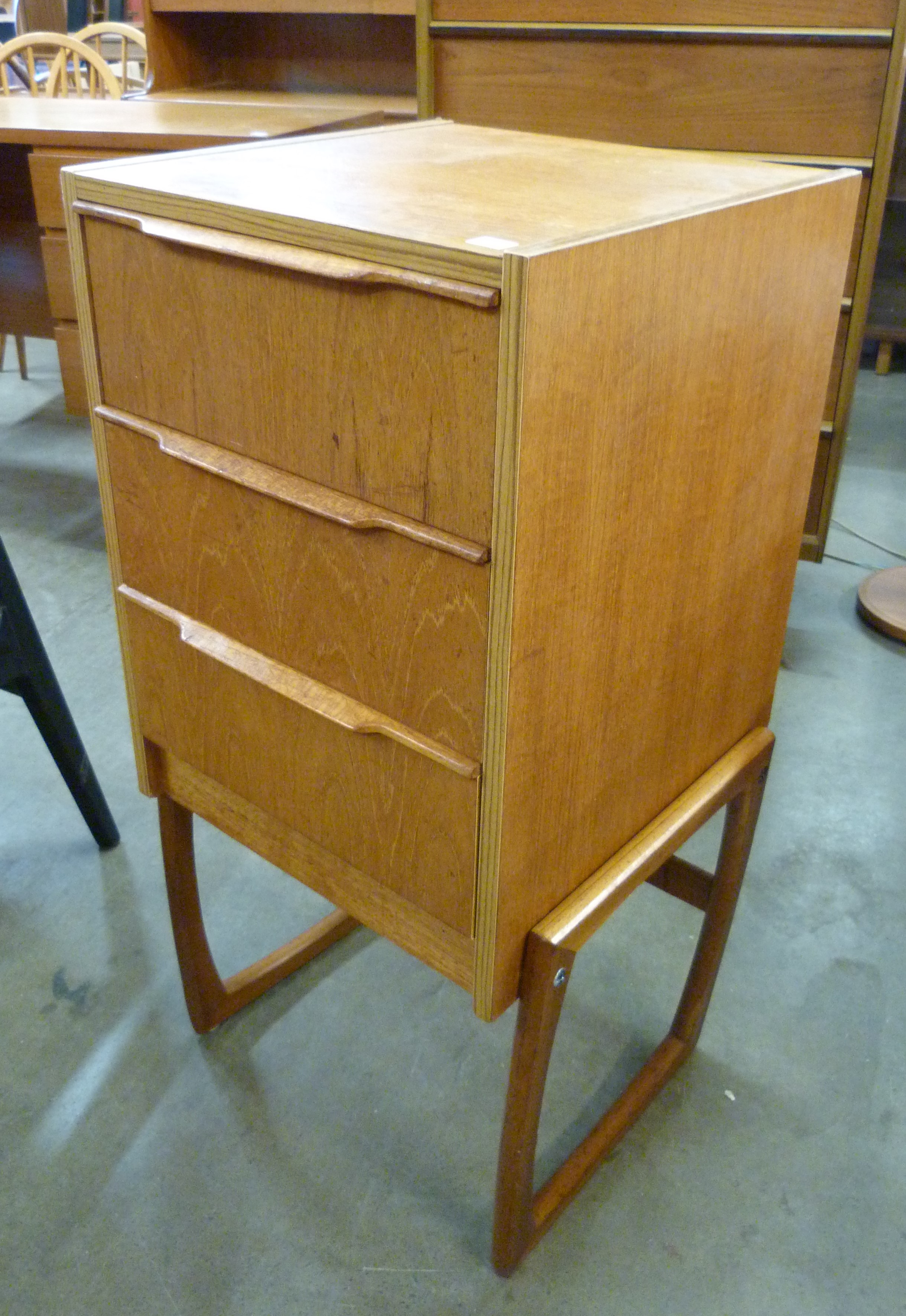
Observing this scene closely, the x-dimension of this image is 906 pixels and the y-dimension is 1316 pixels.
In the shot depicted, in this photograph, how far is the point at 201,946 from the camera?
1.26m

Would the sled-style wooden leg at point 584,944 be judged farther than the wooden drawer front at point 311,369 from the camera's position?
Yes

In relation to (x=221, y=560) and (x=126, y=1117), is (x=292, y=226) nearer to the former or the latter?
(x=221, y=560)

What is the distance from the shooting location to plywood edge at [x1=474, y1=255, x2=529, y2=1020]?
1.97ft

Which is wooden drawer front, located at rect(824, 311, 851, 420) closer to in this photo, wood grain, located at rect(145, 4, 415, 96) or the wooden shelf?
the wooden shelf

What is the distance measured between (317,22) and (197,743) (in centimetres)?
230

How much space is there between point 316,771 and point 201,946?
46 cm

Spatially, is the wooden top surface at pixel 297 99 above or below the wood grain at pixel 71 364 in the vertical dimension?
above

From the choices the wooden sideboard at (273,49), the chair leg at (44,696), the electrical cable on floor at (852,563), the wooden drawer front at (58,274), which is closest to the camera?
the chair leg at (44,696)

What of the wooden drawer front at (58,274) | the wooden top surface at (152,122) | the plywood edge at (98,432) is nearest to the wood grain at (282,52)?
the wooden top surface at (152,122)

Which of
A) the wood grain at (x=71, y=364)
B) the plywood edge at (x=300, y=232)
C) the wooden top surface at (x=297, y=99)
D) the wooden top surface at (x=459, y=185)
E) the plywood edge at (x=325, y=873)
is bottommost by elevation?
the plywood edge at (x=325, y=873)

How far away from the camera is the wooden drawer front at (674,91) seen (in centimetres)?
166

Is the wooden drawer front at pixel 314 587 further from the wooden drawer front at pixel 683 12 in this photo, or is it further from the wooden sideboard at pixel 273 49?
the wooden sideboard at pixel 273 49

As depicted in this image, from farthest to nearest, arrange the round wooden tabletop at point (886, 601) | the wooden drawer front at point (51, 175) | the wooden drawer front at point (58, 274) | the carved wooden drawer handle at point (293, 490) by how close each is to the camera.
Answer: the round wooden tabletop at point (886, 601) → the wooden drawer front at point (58, 274) → the wooden drawer front at point (51, 175) → the carved wooden drawer handle at point (293, 490)

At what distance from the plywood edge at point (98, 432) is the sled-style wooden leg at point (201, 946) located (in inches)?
2.8
